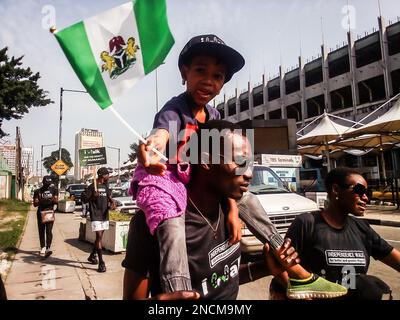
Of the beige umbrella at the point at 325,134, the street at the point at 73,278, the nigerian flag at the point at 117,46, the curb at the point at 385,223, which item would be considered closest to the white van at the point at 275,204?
the street at the point at 73,278

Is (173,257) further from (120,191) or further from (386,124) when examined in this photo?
(120,191)

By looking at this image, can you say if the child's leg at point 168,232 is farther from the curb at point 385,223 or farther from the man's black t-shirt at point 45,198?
the curb at point 385,223

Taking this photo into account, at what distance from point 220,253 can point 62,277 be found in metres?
5.43

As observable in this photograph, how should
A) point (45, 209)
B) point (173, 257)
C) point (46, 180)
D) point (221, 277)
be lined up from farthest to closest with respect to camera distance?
point (46, 180), point (45, 209), point (221, 277), point (173, 257)

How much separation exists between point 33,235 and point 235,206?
12386mm

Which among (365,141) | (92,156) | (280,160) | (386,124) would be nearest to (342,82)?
(365,141)

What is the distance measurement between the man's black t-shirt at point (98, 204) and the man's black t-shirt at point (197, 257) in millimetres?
6019

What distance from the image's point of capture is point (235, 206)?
1.93 meters

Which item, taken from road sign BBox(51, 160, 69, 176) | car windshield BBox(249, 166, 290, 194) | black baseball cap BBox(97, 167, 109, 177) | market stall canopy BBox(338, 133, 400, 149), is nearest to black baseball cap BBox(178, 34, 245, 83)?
car windshield BBox(249, 166, 290, 194)

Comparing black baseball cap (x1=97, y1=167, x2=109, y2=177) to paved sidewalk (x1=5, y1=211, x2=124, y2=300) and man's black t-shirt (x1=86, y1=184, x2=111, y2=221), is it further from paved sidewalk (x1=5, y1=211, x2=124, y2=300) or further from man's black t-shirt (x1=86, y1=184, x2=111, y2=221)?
paved sidewalk (x1=5, y1=211, x2=124, y2=300)

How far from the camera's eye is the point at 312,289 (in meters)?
1.72
